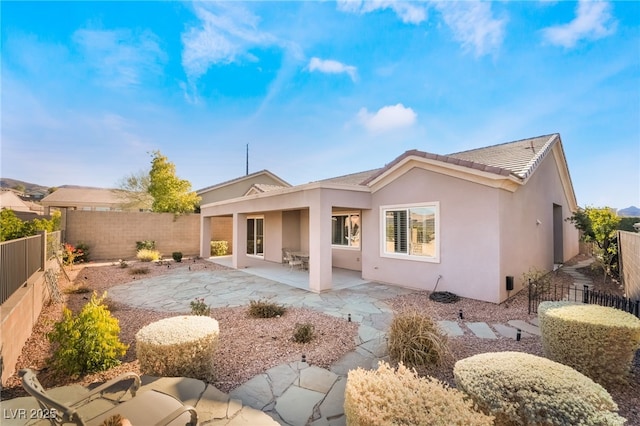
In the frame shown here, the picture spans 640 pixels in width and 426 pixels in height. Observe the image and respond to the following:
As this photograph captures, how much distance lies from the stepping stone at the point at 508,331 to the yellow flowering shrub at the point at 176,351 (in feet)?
18.8

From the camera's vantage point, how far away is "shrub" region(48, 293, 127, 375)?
3895 millimetres

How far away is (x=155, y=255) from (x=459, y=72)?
60.3ft

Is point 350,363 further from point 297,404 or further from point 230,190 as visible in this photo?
point 230,190

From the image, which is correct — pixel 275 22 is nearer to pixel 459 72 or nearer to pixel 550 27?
pixel 459 72

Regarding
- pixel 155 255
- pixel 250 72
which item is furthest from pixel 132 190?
pixel 250 72

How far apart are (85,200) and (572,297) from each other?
4547cm

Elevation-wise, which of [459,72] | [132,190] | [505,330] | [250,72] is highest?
[250,72]

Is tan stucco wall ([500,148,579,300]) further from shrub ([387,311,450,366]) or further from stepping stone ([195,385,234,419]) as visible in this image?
stepping stone ([195,385,234,419])

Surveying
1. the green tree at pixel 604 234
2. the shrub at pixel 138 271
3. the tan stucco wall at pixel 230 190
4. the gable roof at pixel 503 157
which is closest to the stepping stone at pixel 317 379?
the gable roof at pixel 503 157

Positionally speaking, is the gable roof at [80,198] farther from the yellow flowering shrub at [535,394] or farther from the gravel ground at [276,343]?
the yellow flowering shrub at [535,394]

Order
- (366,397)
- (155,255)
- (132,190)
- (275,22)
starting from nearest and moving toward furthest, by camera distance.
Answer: (366,397) → (275,22) → (155,255) → (132,190)

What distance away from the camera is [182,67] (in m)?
11.7

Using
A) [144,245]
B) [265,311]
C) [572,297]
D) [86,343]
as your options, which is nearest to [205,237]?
[144,245]

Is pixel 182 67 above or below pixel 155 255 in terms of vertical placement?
above
